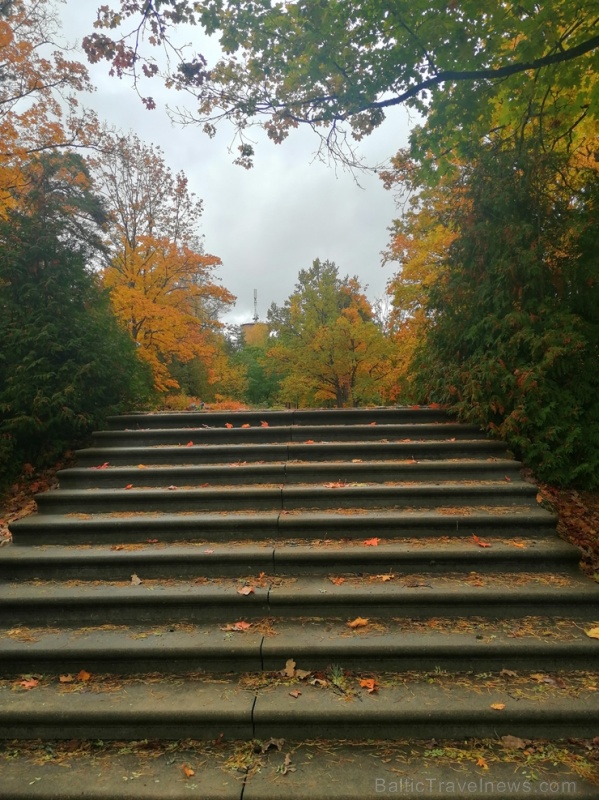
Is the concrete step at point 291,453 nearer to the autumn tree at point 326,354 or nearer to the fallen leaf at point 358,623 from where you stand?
the fallen leaf at point 358,623

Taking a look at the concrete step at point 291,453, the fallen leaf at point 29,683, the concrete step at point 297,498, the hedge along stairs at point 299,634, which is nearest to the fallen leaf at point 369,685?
the hedge along stairs at point 299,634

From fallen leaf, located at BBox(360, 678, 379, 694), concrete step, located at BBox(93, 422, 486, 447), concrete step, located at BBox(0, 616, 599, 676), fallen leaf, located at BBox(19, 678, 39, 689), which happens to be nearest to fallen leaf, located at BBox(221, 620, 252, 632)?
concrete step, located at BBox(0, 616, 599, 676)

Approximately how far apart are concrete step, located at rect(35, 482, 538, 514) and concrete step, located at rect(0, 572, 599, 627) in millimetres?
858

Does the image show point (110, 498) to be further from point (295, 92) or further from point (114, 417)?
point (295, 92)

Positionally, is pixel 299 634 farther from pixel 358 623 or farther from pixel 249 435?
pixel 249 435

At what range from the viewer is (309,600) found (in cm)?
301

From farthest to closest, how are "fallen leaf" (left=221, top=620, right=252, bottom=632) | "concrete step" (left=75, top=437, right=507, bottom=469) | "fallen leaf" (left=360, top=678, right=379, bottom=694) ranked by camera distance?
1. "concrete step" (left=75, top=437, right=507, bottom=469)
2. "fallen leaf" (left=221, top=620, right=252, bottom=632)
3. "fallen leaf" (left=360, top=678, right=379, bottom=694)

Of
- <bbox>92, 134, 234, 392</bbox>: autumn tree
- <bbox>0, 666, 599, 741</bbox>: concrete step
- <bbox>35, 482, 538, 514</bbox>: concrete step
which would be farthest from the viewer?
<bbox>92, 134, 234, 392</bbox>: autumn tree

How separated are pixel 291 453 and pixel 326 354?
1605 centimetres

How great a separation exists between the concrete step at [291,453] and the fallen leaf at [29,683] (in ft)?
7.55

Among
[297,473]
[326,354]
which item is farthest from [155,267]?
[297,473]

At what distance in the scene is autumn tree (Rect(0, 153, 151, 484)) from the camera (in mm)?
4906

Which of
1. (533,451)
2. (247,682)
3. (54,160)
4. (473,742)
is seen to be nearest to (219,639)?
(247,682)

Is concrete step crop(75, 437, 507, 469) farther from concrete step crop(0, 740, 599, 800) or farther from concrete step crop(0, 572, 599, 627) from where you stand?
concrete step crop(0, 740, 599, 800)
